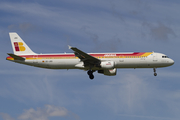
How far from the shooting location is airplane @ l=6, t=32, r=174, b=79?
55.2 m

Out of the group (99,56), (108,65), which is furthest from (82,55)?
(108,65)

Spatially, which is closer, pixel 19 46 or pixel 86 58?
pixel 86 58

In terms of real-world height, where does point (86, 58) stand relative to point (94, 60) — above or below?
above

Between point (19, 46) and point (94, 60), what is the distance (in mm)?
16926

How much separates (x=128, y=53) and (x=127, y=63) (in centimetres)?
213

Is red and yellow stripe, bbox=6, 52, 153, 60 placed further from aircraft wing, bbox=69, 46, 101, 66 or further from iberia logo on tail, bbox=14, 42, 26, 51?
iberia logo on tail, bbox=14, 42, 26, 51

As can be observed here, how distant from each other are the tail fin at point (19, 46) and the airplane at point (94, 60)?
1.18 m

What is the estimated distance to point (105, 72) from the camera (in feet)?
197

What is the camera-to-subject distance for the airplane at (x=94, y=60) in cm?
5516

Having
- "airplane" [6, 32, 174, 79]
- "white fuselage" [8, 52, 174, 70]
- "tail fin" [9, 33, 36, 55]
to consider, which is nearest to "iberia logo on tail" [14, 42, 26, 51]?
"tail fin" [9, 33, 36, 55]

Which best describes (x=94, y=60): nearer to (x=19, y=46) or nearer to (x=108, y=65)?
(x=108, y=65)

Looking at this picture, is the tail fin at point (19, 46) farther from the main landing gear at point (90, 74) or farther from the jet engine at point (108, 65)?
the jet engine at point (108, 65)

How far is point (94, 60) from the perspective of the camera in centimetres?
5503

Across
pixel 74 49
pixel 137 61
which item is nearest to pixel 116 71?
pixel 137 61
